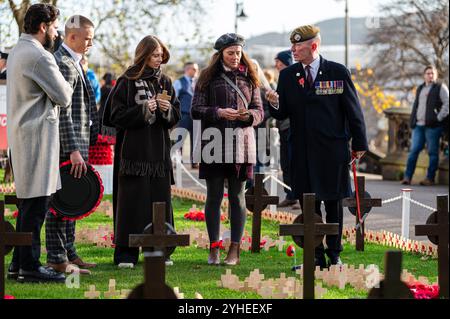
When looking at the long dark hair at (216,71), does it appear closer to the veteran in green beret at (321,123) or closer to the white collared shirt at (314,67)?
the veteran in green beret at (321,123)

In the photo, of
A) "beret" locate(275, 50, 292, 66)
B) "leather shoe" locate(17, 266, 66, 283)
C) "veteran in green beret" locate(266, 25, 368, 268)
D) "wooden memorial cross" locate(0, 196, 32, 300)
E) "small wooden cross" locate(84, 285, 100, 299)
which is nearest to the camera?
"wooden memorial cross" locate(0, 196, 32, 300)

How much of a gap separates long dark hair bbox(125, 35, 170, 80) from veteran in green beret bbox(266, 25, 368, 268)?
1.07 metres

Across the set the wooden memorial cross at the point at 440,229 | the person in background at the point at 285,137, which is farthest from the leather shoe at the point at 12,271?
the person in background at the point at 285,137

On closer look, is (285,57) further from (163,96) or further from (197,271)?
(197,271)

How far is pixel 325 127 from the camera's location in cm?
925

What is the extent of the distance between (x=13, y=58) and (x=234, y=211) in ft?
8.59

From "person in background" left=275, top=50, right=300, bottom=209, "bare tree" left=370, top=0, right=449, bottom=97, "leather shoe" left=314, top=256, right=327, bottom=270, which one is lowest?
"leather shoe" left=314, top=256, right=327, bottom=270

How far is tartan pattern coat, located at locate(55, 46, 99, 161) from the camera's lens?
8820mm

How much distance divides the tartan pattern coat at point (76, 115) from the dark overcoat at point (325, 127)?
1.66 meters

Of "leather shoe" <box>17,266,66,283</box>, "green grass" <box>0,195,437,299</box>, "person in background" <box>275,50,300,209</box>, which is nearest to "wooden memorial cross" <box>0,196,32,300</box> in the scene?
"green grass" <box>0,195,437,299</box>

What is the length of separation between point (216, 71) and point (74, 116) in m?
1.43

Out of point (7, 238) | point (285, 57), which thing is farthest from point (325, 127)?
point (285, 57)

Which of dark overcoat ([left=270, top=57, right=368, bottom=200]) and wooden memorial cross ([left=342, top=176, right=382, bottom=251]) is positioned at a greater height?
dark overcoat ([left=270, top=57, right=368, bottom=200])

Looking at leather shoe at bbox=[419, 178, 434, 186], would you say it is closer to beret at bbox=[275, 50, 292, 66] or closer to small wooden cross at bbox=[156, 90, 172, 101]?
beret at bbox=[275, 50, 292, 66]
